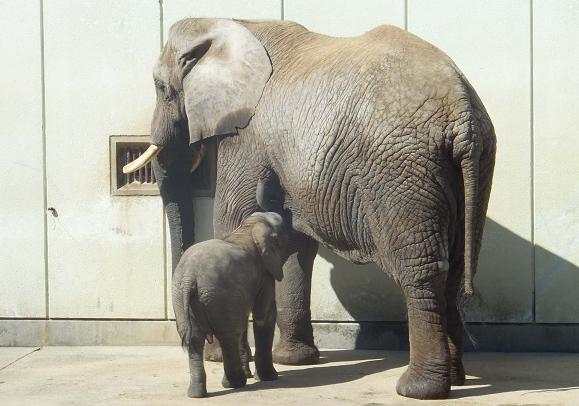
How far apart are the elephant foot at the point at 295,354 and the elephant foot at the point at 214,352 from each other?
0.36 m

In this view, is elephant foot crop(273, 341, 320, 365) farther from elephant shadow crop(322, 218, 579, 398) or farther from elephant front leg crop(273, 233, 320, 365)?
elephant shadow crop(322, 218, 579, 398)

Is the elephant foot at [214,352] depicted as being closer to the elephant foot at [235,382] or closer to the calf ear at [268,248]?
the elephant foot at [235,382]

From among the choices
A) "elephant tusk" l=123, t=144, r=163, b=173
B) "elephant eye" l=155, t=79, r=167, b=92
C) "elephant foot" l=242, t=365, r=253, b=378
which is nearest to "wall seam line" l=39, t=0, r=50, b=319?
"elephant tusk" l=123, t=144, r=163, b=173

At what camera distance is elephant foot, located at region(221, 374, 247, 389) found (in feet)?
23.2

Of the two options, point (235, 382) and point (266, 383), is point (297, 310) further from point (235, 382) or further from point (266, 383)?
point (235, 382)

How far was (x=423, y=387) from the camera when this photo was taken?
677 cm

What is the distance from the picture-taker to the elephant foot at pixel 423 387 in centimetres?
675

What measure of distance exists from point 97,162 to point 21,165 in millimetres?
562

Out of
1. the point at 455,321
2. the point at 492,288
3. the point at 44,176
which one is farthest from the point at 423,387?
the point at 44,176

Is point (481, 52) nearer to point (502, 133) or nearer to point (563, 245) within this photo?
point (502, 133)

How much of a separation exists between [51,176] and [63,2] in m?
1.26

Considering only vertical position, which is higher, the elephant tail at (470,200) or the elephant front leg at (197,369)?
the elephant tail at (470,200)

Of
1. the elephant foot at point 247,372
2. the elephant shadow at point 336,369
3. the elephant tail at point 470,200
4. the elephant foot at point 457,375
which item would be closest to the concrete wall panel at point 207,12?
the elephant shadow at point 336,369

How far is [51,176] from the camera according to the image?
29.6 ft
